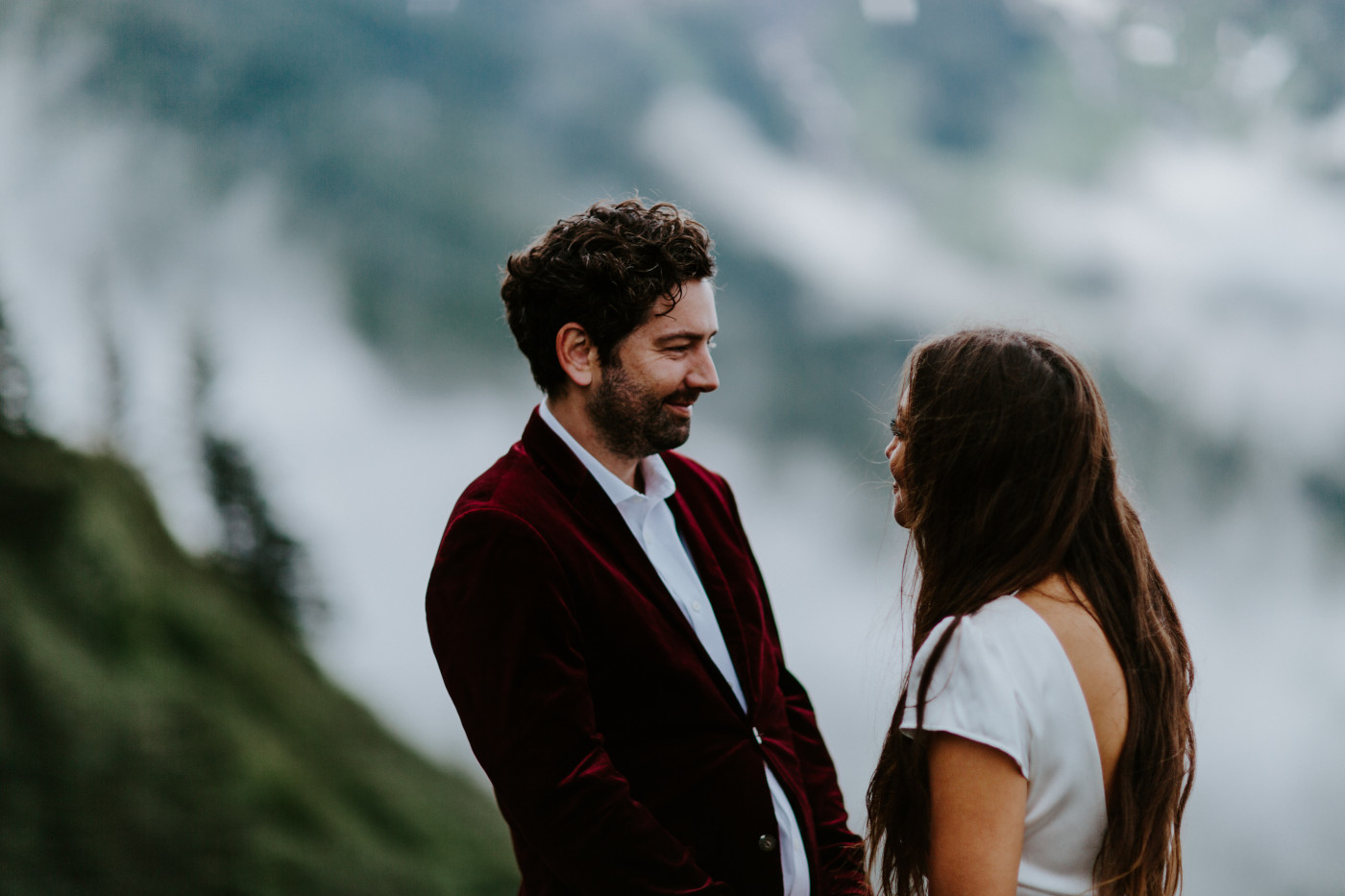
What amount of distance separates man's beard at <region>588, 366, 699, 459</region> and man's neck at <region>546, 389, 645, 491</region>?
12 mm

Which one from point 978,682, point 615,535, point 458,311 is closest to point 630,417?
point 615,535

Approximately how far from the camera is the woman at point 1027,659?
1.11 m

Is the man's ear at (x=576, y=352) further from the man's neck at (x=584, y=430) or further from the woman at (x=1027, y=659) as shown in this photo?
the woman at (x=1027, y=659)

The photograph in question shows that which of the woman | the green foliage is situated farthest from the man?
the green foliage

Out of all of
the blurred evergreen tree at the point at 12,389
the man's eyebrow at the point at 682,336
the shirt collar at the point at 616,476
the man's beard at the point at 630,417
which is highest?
the blurred evergreen tree at the point at 12,389

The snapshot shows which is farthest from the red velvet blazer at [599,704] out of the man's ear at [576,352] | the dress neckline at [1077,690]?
the dress neckline at [1077,690]

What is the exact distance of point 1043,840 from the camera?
3.81ft

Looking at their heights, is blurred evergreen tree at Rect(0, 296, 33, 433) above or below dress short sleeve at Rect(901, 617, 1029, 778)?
above

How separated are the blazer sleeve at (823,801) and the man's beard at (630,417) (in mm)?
329

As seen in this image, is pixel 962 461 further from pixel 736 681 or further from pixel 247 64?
pixel 247 64

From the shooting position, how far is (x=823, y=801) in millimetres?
1708

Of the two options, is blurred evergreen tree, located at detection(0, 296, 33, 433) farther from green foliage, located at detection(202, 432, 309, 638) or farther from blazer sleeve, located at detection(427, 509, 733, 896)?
blazer sleeve, located at detection(427, 509, 733, 896)

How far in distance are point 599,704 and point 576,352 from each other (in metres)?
0.60

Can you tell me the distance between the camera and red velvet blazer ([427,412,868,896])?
1342 mm
